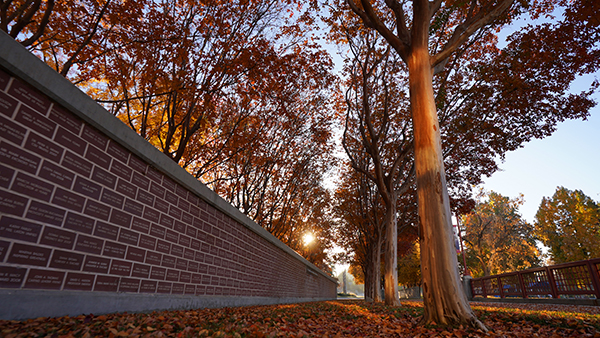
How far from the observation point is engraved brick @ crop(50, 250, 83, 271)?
2582 mm

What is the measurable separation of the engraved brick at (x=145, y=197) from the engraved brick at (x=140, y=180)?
7cm

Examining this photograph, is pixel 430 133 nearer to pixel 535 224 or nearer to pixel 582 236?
pixel 582 236

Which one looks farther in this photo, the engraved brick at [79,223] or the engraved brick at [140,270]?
the engraved brick at [140,270]

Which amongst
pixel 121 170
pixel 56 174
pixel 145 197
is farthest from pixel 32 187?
pixel 145 197

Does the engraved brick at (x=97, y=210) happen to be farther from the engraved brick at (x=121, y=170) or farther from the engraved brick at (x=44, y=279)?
the engraved brick at (x=44, y=279)

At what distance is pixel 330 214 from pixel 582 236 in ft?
89.1

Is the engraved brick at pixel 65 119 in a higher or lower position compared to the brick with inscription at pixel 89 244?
higher

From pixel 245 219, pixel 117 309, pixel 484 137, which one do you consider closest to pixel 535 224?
pixel 484 137

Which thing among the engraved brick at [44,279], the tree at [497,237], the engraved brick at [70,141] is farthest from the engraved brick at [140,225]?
the tree at [497,237]

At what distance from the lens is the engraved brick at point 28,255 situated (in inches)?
89.6

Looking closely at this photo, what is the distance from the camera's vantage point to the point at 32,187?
95.8 inches

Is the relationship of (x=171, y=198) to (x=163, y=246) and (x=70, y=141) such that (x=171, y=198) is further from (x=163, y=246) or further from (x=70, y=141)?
(x=70, y=141)

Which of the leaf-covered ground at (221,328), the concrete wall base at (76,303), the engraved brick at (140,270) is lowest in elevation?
the leaf-covered ground at (221,328)

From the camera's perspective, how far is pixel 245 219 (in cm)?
741
